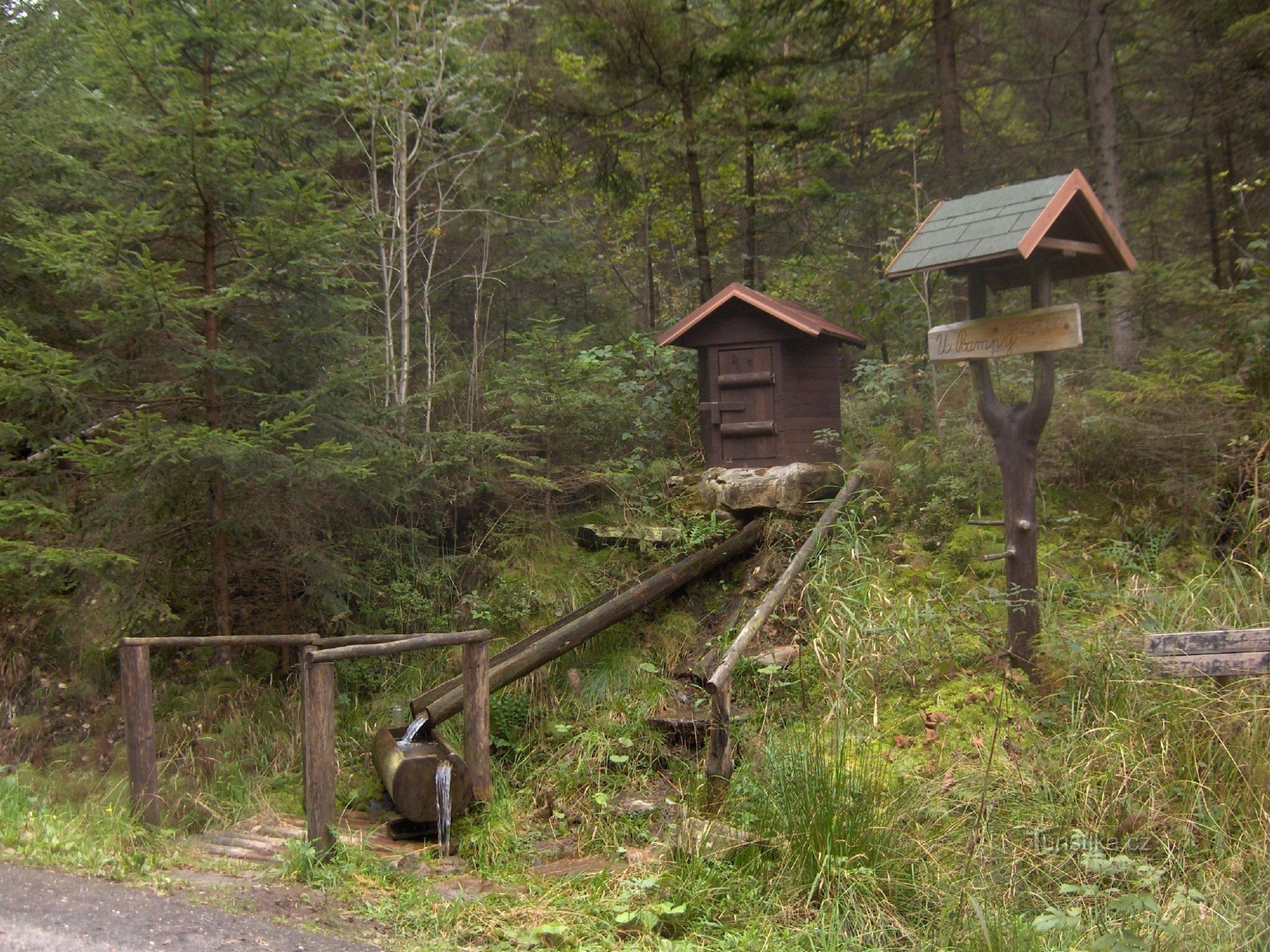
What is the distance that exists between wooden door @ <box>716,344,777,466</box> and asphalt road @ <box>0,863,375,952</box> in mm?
5799

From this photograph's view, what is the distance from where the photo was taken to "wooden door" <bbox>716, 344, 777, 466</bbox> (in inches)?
341

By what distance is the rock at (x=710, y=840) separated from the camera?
4539mm

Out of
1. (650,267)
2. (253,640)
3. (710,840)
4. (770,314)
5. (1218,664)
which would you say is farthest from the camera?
(650,267)

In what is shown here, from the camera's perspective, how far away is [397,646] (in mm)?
5754

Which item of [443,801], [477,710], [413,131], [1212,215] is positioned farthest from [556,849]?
[1212,215]

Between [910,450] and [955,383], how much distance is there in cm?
143

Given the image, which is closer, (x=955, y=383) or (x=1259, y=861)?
(x=1259, y=861)

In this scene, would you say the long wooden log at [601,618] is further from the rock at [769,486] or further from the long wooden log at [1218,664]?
the long wooden log at [1218,664]

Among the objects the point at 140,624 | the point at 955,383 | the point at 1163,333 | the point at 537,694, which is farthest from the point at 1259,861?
the point at 140,624

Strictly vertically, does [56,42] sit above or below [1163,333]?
above

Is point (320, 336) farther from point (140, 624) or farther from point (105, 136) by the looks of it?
point (140, 624)

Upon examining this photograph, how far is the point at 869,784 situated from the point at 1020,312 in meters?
3.04

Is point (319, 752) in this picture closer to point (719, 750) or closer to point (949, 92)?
point (719, 750)

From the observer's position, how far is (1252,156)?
9.80 meters
